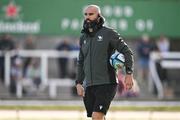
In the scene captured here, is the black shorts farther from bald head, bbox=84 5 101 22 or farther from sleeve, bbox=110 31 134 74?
→ bald head, bbox=84 5 101 22

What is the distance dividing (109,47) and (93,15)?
0.48 m

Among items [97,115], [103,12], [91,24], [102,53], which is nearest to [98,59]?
[102,53]

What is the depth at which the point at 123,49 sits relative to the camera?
1048cm

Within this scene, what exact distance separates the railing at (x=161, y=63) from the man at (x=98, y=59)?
1242 cm

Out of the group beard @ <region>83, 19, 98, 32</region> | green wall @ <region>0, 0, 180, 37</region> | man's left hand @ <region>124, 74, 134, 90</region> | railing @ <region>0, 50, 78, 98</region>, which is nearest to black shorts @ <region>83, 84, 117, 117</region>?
man's left hand @ <region>124, 74, 134, 90</region>

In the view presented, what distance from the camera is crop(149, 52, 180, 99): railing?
75.5 ft

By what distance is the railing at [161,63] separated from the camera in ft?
75.5

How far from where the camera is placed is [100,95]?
1053 cm

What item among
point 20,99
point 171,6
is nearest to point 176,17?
point 171,6

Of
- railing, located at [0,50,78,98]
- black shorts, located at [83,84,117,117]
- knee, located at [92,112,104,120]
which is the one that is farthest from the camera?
railing, located at [0,50,78,98]

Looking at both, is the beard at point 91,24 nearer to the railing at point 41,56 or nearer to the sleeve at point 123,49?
the sleeve at point 123,49

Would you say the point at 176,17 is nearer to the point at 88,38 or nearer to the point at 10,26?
the point at 10,26

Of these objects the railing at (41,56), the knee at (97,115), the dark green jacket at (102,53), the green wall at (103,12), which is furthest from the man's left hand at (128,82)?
the green wall at (103,12)

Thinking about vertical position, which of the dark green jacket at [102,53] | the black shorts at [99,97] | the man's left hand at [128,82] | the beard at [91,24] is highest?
the beard at [91,24]
